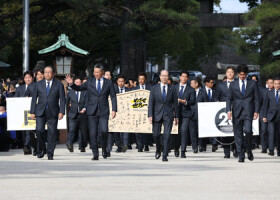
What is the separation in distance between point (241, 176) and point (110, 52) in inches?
1535

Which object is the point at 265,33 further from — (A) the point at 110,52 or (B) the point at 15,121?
(A) the point at 110,52

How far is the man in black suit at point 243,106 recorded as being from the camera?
16078 millimetres

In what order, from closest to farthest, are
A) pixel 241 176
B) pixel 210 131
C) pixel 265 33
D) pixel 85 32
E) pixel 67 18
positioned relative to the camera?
pixel 241 176, pixel 210 131, pixel 265 33, pixel 67 18, pixel 85 32

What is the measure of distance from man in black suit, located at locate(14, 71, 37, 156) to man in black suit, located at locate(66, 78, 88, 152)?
3.81ft

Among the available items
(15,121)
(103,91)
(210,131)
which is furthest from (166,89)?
(15,121)

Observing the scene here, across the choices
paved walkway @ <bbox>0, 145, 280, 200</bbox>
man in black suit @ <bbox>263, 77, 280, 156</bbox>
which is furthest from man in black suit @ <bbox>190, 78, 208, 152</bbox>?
paved walkway @ <bbox>0, 145, 280, 200</bbox>

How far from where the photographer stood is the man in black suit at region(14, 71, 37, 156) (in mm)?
18188

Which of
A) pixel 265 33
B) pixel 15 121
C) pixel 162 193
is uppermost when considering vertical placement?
pixel 265 33

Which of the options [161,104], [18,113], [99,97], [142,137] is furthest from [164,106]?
[18,113]

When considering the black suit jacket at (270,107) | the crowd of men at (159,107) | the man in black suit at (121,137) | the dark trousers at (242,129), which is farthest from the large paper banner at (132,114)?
the dark trousers at (242,129)

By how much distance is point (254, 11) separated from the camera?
30641mm

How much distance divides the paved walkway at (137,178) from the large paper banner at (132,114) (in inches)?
93.7

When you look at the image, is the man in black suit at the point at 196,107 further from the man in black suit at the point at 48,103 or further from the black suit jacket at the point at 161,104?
the man in black suit at the point at 48,103

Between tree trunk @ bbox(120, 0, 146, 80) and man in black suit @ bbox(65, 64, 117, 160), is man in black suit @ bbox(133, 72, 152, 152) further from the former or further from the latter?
tree trunk @ bbox(120, 0, 146, 80)
